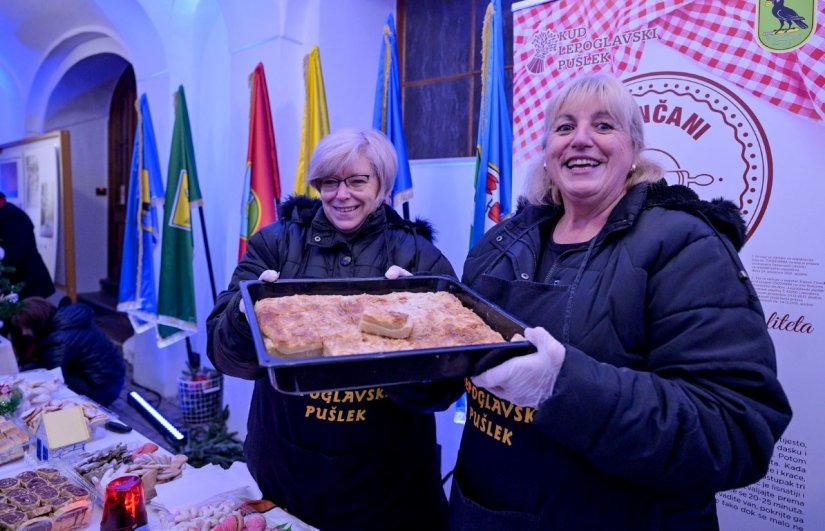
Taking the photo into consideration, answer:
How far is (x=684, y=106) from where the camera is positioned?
70.2 inches

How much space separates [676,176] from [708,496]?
1128mm

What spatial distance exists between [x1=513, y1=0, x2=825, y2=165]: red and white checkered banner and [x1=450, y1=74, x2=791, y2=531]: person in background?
0.78 metres

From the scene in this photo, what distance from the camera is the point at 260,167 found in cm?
328

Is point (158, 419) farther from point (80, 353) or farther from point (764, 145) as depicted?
point (764, 145)

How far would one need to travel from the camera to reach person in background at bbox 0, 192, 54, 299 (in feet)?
13.6

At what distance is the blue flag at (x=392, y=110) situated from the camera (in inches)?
115

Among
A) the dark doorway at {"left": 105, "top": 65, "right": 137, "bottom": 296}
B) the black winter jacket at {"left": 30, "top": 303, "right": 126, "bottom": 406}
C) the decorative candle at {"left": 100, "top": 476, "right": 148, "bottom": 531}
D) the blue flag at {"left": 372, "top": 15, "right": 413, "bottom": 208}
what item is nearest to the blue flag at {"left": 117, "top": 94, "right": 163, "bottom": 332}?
the black winter jacket at {"left": 30, "top": 303, "right": 126, "bottom": 406}

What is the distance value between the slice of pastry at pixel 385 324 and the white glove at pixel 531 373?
0.16 meters

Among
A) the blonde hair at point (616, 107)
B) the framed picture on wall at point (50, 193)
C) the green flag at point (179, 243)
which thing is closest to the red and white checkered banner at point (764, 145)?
the blonde hair at point (616, 107)

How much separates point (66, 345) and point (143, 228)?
48.0 inches

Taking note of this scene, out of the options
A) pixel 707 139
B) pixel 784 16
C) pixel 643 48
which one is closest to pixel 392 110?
pixel 643 48

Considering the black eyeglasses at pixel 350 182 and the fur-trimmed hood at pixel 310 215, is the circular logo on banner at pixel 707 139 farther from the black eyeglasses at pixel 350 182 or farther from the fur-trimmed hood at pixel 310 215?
the black eyeglasses at pixel 350 182

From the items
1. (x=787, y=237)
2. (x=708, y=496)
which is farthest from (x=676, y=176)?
(x=708, y=496)

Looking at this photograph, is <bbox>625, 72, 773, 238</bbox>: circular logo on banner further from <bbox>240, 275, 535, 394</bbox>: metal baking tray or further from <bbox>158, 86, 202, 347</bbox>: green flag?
<bbox>158, 86, 202, 347</bbox>: green flag
